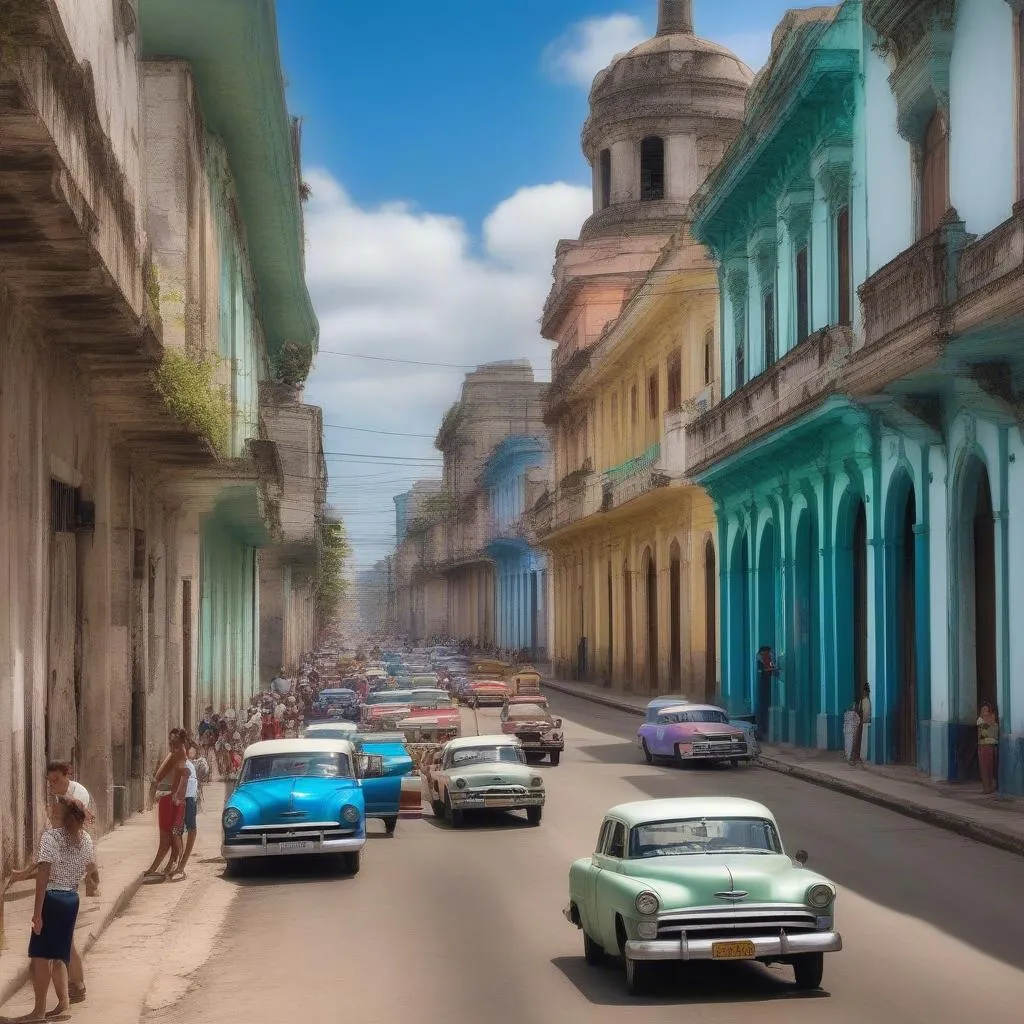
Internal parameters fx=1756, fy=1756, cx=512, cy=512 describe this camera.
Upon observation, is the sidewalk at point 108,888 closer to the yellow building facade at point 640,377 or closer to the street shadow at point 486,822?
the street shadow at point 486,822

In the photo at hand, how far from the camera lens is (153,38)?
23375 millimetres

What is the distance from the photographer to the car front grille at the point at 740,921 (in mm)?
10570

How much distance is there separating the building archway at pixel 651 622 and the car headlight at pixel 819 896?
43.2 meters

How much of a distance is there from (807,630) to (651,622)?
21664mm

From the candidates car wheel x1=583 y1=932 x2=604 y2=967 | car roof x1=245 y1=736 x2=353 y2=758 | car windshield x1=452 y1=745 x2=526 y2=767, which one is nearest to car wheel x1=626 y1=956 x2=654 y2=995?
car wheel x1=583 y1=932 x2=604 y2=967

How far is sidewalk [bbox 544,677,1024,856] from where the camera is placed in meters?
19.6

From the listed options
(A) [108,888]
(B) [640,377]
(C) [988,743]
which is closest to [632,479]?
(B) [640,377]

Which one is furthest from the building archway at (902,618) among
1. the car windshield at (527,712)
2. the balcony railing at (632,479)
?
the balcony railing at (632,479)

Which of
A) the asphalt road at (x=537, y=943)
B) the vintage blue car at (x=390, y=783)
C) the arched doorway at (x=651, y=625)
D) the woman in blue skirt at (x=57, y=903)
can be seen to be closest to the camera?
the woman in blue skirt at (x=57, y=903)

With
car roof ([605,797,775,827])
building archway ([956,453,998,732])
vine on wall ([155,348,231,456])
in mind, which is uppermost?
vine on wall ([155,348,231,456])

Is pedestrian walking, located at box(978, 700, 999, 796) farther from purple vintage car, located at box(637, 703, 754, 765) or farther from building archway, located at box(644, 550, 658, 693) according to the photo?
building archway, located at box(644, 550, 658, 693)

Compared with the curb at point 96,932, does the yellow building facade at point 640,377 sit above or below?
above

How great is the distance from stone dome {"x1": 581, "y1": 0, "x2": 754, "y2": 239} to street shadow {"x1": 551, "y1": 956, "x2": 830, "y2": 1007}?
53728 millimetres

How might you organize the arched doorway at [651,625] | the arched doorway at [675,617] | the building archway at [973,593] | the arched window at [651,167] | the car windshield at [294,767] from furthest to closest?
the arched window at [651,167], the arched doorway at [651,625], the arched doorway at [675,617], the building archway at [973,593], the car windshield at [294,767]
